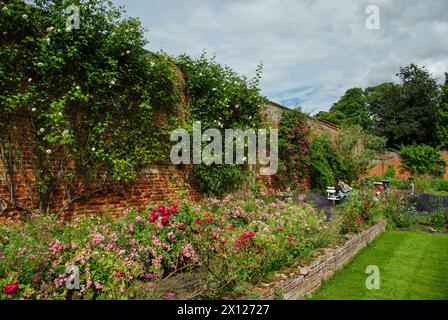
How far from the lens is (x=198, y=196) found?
8.28 metres

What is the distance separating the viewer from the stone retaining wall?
3.55m

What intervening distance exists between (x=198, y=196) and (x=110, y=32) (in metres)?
4.25

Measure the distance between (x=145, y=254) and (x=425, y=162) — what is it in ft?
80.7

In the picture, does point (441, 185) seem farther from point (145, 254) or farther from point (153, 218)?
point (145, 254)

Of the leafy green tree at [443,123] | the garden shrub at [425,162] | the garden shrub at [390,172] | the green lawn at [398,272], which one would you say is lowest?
the green lawn at [398,272]

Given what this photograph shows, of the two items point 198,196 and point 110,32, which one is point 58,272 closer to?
point 110,32

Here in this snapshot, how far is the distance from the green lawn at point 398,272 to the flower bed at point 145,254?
596 millimetres

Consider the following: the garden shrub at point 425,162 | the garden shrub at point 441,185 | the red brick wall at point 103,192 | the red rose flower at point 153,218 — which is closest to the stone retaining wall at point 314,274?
the red rose flower at point 153,218

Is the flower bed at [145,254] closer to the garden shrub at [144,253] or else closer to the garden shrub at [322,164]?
the garden shrub at [144,253]

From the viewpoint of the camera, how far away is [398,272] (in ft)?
16.8

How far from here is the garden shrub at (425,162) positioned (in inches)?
901

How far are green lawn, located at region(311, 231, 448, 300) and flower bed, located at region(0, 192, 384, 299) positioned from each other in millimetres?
596

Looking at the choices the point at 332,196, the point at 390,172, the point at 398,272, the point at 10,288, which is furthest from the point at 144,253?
the point at 390,172
